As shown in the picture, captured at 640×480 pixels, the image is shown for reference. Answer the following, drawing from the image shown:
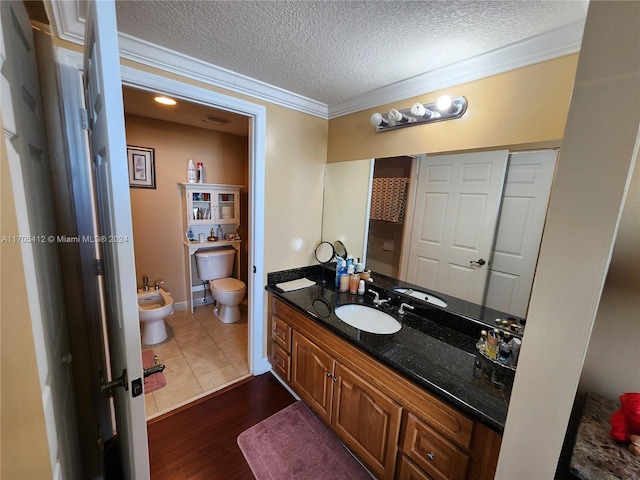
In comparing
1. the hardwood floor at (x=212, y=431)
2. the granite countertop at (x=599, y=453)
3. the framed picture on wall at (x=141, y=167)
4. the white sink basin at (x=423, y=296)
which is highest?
the framed picture on wall at (x=141, y=167)

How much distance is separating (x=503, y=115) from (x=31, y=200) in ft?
5.89

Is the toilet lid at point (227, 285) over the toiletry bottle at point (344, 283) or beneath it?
beneath

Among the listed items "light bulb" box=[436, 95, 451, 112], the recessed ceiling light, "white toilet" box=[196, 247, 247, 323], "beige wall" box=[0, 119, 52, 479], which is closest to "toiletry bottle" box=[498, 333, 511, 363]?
"light bulb" box=[436, 95, 451, 112]

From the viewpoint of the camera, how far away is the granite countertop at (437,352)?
944mm

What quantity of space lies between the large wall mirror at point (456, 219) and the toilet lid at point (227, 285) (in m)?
1.51

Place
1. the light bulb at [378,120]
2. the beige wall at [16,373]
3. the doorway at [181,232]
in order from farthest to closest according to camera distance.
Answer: the doorway at [181,232] < the light bulb at [378,120] < the beige wall at [16,373]

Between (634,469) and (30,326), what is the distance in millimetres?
1475

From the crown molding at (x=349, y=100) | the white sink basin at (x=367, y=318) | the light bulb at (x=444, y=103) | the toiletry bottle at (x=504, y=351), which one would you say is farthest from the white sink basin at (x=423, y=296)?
the crown molding at (x=349, y=100)

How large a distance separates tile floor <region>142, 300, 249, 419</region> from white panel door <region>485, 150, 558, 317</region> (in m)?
1.97

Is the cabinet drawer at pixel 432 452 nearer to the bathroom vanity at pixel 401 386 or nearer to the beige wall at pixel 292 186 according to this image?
the bathroom vanity at pixel 401 386

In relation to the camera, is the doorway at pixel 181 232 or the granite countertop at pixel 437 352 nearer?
the granite countertop at pixel 437 352

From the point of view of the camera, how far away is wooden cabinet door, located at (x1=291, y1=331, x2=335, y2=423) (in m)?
1.54

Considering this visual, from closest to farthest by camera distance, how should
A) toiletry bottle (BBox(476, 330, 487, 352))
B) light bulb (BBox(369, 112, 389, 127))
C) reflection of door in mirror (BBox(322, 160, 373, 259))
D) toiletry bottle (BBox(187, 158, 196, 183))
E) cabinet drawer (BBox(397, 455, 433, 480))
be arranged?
cabinet drawer (BBox(397, 455, 433, 480)) → toiletry bottle (BBox(476, 330, 487, 352)) → light bulb (BBox(369, 112, 389, 127)) → reflection of door in mirror (BBox(322, 160, 373, 259)) → toiletry bottle (BBox(187, 158, 196, 183))

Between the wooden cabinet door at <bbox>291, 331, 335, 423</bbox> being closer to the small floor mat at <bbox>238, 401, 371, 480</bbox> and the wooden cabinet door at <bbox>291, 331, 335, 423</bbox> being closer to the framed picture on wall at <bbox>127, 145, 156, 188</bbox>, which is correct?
the small floor mat at <bbox>238, 401, 371, 480</bbox>
